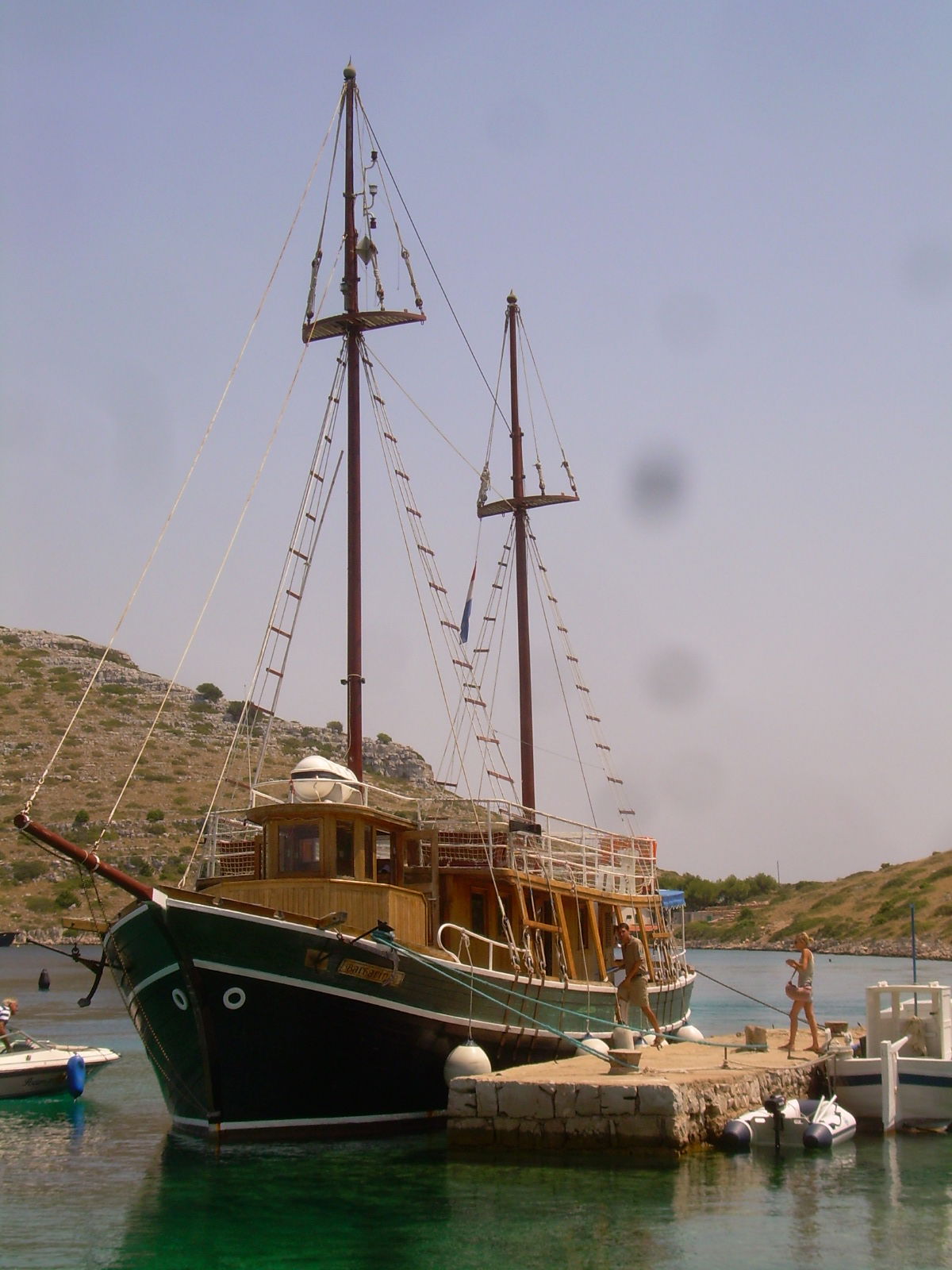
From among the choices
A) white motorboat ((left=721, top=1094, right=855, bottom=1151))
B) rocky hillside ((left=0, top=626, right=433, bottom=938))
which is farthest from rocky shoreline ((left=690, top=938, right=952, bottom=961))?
white motorboat ((left=721, top=1094, right=855, bottom=1151))

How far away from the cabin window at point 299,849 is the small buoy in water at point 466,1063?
12.5 feet

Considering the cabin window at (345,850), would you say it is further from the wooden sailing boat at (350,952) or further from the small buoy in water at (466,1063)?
the small buoy in water at (466,1063)

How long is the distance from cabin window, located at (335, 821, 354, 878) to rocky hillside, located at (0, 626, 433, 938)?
66.8 metres

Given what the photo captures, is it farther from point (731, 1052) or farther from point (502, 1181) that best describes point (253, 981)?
point (731, 1052)

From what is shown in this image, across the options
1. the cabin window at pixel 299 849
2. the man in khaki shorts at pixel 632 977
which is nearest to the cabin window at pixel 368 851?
the cabin window at pixel 299 849

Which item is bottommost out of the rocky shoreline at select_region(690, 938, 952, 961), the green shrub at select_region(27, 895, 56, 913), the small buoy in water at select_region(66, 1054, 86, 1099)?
the rocky shoreline at select_region(690, 938, 952, 961)

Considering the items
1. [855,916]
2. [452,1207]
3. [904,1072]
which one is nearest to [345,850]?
[452,1207]

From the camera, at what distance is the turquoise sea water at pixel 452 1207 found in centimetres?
1455

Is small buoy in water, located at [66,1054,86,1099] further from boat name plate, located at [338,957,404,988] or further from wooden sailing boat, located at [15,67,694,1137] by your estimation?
boat name plate, located at [338,957,404,988]

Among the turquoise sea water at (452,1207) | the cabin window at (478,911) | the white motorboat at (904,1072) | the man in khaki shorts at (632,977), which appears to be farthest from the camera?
the cabin window at (478,911)

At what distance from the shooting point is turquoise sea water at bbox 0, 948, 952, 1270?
14547 millimetres

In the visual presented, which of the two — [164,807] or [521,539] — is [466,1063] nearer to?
[521,539]

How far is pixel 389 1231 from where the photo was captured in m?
15.5

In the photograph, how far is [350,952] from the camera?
2011 centimetres
